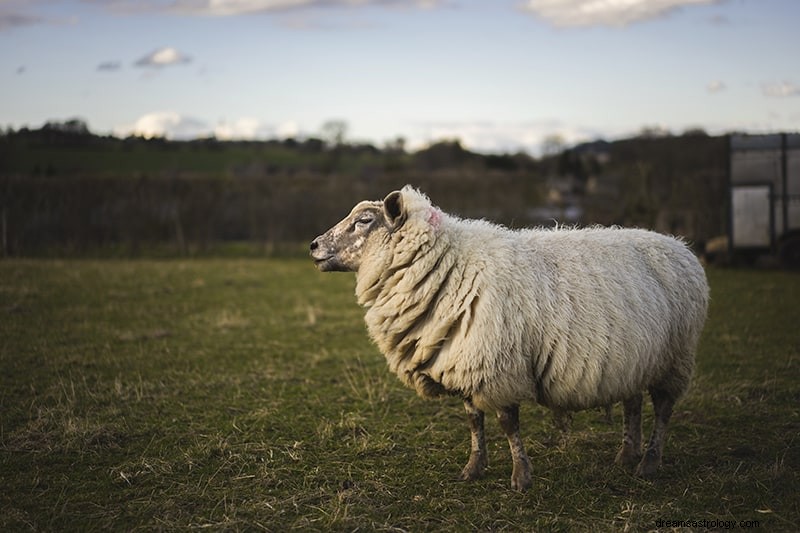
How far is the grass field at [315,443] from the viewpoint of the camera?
5.05 m

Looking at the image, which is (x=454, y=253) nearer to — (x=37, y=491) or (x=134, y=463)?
(x=134, y=463)

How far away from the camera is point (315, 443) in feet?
21.7

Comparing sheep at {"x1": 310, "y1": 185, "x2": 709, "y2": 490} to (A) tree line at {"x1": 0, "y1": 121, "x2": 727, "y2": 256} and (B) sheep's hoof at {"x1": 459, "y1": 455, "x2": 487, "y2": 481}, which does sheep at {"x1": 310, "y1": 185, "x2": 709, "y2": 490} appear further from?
(A) tree line at {"x1": 0, "y1": 121, "x2": 727, "y2": 256}

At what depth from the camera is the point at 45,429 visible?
266 inches

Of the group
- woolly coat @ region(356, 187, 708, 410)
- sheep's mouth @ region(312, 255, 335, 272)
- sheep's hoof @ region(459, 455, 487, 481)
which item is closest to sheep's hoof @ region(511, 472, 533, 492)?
sheep's hoof @ region(459, 455, 487, 481)

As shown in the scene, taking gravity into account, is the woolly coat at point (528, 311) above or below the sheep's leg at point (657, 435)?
above

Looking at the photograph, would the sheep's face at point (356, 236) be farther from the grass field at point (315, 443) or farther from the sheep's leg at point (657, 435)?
the sheep's leg at point (657, 435)

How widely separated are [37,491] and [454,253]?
12.9 feet


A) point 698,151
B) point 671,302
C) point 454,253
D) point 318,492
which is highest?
point 698,151

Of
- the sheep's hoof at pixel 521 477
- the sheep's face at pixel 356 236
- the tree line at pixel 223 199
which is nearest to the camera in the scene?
the sheep's hoof at pixel 521 477

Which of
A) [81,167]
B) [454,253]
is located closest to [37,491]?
[454,253]

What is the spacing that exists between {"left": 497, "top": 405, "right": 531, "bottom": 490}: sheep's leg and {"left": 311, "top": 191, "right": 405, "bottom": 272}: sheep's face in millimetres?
1828

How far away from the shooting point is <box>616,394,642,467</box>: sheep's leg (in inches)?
242

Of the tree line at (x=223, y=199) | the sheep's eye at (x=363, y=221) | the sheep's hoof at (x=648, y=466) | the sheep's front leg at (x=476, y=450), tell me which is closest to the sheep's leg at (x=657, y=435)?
the sheep's hoof at (x=648, y=466)
